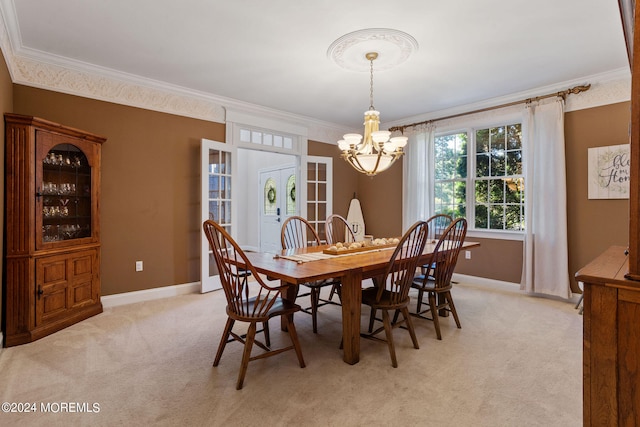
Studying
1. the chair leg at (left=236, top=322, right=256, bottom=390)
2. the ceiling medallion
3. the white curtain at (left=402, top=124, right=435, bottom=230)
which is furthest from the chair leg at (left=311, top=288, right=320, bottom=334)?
the white curtain at (left=402, top=124, right=435, bottom=230)

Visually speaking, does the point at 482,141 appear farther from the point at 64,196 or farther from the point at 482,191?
the point at 64,196

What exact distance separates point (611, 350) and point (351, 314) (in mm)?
1464

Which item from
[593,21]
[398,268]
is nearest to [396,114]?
[593,21]

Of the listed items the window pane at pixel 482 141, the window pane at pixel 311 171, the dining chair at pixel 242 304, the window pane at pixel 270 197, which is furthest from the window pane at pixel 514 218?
the window pane at pixel 270 197

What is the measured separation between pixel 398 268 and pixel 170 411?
1.66 m

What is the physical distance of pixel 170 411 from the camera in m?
1.77

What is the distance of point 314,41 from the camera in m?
2.82

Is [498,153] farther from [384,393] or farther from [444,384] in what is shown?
[384,393]

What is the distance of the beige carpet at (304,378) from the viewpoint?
174 cm

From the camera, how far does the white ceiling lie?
2.38 meters

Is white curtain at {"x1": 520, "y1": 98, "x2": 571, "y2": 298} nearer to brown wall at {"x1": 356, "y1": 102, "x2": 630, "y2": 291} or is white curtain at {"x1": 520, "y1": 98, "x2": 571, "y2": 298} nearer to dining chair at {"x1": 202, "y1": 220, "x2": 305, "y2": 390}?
brown wall at {"x1": 356, "y1": 102, "x2": 630, "y2": 291}

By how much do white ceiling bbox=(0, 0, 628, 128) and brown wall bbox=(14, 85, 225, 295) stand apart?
470 millimetres

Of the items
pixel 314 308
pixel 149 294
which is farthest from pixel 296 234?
pixel 149 294

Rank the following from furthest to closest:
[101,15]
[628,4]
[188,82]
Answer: [188,82] < [101,15] < [628,4]
